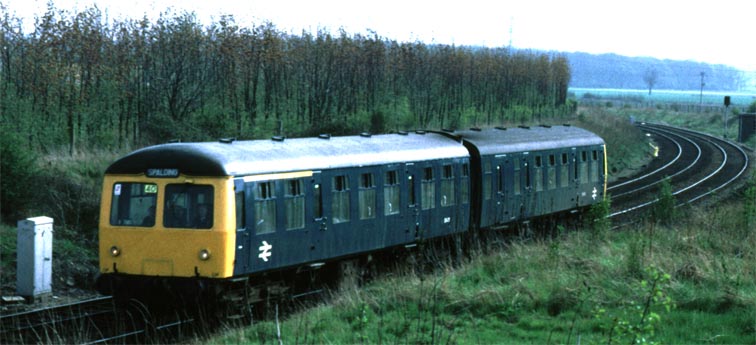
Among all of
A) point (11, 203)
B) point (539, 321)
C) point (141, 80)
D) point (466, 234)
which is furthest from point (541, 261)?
point (141, 80)

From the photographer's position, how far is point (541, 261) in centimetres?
1750

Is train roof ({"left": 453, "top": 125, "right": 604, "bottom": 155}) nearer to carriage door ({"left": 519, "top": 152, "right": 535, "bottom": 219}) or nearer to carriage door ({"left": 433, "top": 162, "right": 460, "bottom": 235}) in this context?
carriage door ({"left": 519, "top": 152, "right": 535, "bottom": 219})

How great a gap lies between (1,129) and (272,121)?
45.5 feet

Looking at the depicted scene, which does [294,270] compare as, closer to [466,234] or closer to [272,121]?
[466,234]

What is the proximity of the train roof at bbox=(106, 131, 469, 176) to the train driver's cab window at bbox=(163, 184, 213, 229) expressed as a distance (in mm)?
245

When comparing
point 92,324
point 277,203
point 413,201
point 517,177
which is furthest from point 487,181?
point 92,324

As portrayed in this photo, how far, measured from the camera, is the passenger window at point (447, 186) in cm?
2156

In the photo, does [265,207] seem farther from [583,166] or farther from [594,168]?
[594,168]

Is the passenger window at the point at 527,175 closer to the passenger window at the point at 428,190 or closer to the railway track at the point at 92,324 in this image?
the passenger window at the point at 428,190

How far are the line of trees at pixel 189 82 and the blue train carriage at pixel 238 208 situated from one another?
30.4 ft

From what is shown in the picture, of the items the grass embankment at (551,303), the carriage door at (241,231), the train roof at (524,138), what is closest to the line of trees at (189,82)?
the train roof at (524,138)

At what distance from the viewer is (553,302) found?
47.1ft

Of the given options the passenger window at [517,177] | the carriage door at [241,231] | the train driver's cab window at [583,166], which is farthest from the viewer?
the train driver's cab window at [583,166]

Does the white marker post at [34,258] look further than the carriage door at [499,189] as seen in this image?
No
